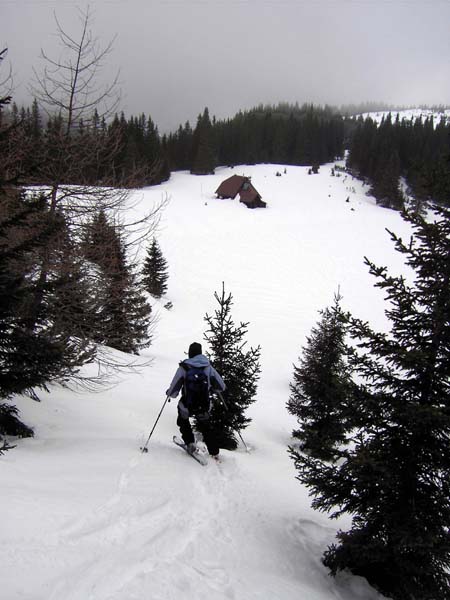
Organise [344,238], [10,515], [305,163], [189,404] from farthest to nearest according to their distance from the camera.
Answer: [305,163] → [344,238] → [189,404] → [10,515]

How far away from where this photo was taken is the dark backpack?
19.9ft

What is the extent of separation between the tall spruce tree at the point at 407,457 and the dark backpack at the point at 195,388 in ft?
7.62

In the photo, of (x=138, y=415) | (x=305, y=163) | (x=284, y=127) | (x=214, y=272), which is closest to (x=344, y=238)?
(x=214, y=272)

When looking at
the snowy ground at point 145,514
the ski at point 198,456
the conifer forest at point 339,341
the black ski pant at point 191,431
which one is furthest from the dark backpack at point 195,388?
the conifer forest at point 339,341

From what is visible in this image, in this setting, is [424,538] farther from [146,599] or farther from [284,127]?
[284,127]

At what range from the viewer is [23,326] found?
5.62 meters

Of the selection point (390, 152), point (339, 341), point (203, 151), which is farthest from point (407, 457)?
point (390, 152)

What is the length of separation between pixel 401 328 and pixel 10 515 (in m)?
4.57

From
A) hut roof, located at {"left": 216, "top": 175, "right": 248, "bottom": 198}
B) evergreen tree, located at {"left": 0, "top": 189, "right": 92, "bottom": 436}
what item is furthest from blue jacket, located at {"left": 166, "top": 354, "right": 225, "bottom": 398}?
hut roof, located at {"left": 216, "top": 175, "right": 248, "bottom": 198}

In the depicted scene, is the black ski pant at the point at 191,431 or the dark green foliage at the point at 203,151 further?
the dark green foliage at the point at 203,151

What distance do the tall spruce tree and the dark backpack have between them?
2323 millimetres

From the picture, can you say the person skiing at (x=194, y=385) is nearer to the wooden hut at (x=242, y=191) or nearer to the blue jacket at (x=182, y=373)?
the blue jacket at (x=182, y=373)

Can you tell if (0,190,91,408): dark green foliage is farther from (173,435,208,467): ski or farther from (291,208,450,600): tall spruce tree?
(291,208,450,600): tall spruce tree

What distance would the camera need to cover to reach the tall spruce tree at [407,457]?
369 centimetres
